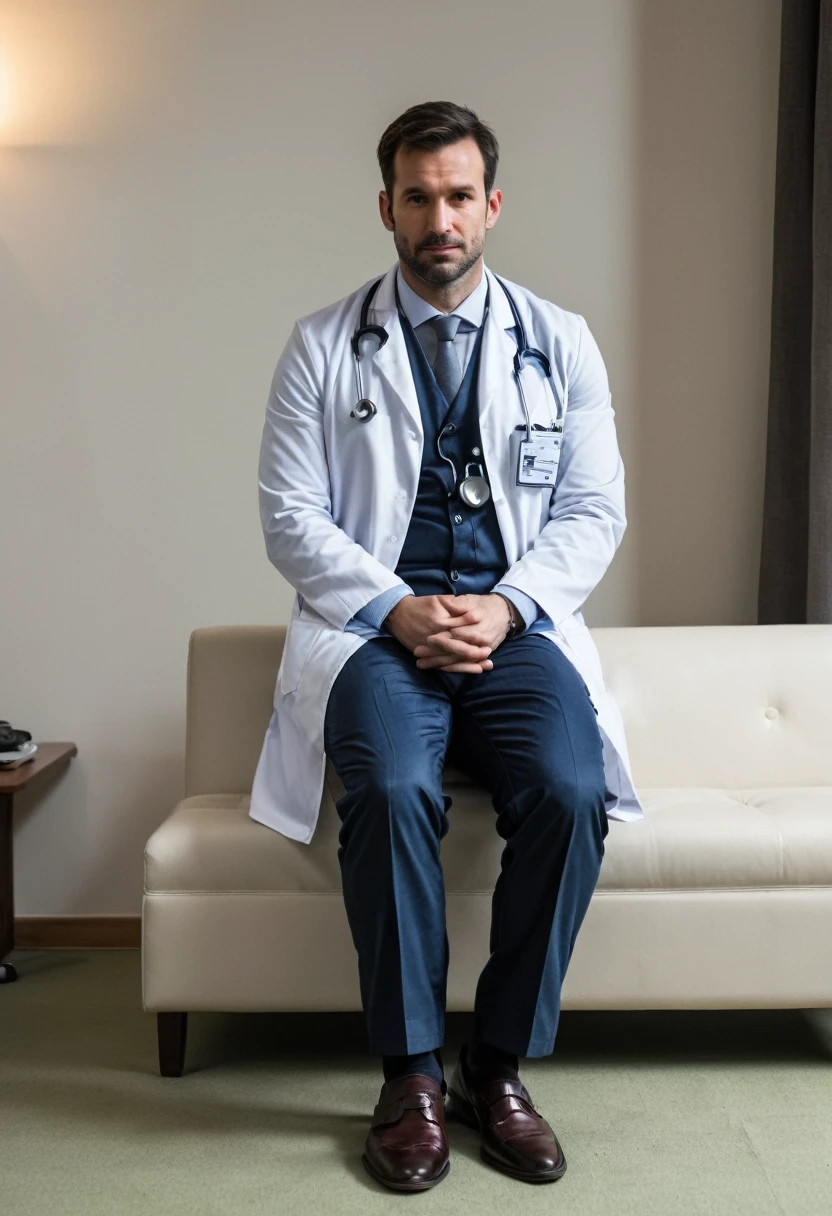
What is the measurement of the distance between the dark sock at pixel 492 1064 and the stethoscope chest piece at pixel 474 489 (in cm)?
84

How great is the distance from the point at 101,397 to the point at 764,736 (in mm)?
1643

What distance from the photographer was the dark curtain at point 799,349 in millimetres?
2600

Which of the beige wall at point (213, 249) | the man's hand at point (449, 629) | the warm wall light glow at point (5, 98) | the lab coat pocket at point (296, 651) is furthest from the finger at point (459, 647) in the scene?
the warm wall light glow at point (5, 98)

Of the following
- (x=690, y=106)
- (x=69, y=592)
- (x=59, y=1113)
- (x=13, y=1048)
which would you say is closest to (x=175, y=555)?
(x=69, y=592)

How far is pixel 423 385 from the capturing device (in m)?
2.05

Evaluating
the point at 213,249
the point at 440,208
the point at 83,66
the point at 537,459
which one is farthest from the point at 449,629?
the point at 83,66

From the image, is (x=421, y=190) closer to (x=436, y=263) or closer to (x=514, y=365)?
(x=436, y=263)

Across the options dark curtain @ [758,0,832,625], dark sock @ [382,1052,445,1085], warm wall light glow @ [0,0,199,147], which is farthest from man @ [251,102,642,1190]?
warm wall light glow @ [0,0,199,147]

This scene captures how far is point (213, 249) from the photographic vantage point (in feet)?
9.12

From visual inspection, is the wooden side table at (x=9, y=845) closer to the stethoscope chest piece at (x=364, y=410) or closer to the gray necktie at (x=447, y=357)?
the stethoscope chest piece at (x=364, y=410)

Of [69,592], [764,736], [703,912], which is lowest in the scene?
[703,912]

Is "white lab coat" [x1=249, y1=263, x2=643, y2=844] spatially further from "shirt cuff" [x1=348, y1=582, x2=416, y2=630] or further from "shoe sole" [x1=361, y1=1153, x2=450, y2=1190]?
"shoe sole" [x1=361, y1=1153, x2=450, y2=1190]

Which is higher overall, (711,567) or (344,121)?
(344,121)

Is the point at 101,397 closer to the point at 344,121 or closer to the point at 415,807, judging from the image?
the point at 344,121
